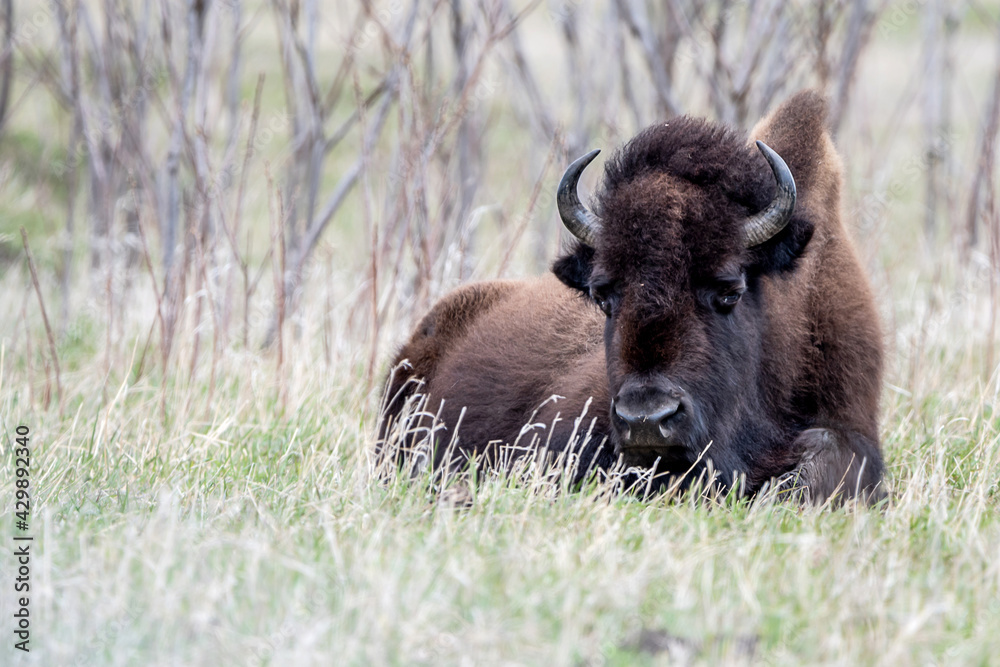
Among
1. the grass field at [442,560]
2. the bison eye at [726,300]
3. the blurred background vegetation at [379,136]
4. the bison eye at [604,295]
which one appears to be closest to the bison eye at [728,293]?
the bison eye at [726,300]

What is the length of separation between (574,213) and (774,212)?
2.64ft

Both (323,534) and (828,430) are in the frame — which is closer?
(323,534)

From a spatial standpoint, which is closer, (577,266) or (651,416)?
(651,416)

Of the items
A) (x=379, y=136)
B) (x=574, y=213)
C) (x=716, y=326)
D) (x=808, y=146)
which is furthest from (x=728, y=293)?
(x=379, y=136)

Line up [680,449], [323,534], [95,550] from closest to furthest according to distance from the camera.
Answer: [95,550], [323,534], [680,449]

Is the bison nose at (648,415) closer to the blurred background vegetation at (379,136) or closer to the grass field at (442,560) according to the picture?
the grass field at (442,560)

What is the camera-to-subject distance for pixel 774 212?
13.1ft

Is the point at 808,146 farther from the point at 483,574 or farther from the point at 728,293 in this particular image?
the point at 483,574

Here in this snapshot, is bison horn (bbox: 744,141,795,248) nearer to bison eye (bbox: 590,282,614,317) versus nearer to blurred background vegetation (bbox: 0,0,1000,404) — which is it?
bison eye (bbox: 590,282,614,317)

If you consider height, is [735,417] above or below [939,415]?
above

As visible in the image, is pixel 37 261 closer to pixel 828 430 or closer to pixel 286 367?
pixel 286 367

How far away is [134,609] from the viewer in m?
2.61

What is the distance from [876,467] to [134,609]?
298 centimetres

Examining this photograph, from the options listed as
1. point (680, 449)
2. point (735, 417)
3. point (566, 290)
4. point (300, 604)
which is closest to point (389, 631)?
point (300, 604)
